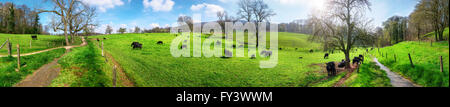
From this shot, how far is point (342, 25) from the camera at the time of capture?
13.9m

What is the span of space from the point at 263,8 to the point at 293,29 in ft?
227

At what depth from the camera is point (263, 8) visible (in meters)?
35.0

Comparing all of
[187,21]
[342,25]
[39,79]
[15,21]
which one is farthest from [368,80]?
[15,21]

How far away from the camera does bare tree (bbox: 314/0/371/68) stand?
44.4 feet

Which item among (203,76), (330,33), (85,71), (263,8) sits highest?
(263,8)

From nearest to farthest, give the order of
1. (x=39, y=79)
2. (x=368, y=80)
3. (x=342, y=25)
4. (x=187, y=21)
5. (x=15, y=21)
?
(x=39, y=79), (x=368, y=80), (x=342, y=25), (x=15, y=21), (x=187, y=21)

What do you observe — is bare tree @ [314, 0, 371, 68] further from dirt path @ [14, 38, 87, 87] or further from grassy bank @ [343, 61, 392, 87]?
dirt path @ [14, 38, 87, 87]

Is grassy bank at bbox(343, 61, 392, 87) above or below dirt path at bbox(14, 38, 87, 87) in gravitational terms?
below

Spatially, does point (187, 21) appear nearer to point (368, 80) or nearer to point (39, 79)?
point (39, 79)

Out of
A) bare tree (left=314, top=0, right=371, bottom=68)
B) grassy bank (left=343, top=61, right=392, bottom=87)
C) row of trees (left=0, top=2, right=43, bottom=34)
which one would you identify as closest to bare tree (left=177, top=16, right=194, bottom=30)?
row of trees (left=0, top=2, right=43, bottom=34)
